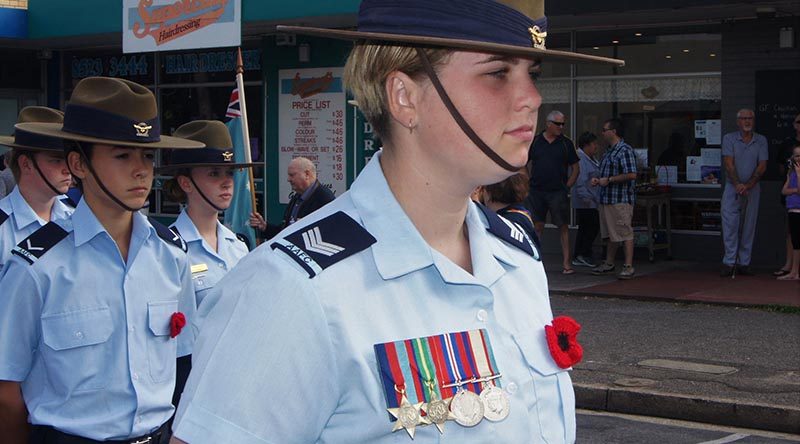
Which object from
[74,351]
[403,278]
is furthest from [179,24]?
[403,278]

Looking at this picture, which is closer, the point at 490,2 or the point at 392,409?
the point at 392,409

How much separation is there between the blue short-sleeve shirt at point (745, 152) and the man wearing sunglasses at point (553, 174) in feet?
6.96

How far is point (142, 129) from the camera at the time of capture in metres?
4.50

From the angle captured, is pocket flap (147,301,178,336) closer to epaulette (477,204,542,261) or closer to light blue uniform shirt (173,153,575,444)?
epaulette (477,204,542,261)

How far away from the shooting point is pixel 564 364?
7.58 ft

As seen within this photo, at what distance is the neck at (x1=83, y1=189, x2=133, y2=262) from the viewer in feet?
14.0

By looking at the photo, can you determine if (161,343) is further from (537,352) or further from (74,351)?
(537,352)

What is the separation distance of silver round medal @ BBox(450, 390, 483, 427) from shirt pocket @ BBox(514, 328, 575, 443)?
195 mm

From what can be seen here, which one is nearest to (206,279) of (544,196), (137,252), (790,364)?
(137,252)

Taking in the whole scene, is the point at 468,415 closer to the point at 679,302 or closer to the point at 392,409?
the point at 392,409

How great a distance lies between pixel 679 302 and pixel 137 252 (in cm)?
1017

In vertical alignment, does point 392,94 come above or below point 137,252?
above

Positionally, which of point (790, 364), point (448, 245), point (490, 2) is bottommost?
point (790, 364)

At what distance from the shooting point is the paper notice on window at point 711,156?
16469 mm
